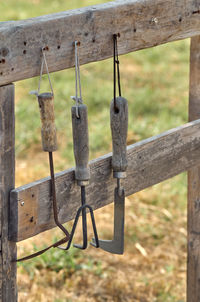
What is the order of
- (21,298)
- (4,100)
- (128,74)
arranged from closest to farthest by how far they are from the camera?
(4,100), (21,298), (128,74)

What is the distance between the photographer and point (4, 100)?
4.89ft

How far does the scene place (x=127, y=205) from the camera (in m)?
3.86

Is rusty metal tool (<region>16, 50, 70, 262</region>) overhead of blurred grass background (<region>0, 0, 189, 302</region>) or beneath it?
overhead

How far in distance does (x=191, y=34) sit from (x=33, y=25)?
0.72 m

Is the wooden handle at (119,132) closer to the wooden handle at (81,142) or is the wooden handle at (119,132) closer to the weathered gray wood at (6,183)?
the wooden handle at (81,142)

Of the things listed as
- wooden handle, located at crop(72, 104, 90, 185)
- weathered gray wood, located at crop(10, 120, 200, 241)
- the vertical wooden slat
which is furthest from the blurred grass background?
wooden handle, located at crop(72, 104, 90, 185)

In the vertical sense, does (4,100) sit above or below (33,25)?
below

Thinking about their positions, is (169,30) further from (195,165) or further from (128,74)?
(128,74)

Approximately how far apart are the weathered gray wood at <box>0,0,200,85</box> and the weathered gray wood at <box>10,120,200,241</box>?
1.15 ft

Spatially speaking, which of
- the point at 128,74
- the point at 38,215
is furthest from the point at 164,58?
the point at 38,215

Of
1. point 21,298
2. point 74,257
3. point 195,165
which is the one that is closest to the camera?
point 195,165

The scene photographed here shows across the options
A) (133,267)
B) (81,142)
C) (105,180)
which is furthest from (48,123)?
(133,267)

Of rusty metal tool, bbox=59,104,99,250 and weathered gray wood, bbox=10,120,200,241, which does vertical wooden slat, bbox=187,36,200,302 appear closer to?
weathered gray wood, bbox=10,120,200,241

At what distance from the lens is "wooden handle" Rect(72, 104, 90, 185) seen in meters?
1.61
